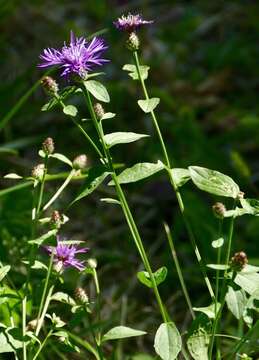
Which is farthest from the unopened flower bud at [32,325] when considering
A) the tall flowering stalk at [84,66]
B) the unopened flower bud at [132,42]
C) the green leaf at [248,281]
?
the unopened flower bud at [132,42]

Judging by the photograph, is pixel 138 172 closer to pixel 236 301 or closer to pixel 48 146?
pixel 48 146

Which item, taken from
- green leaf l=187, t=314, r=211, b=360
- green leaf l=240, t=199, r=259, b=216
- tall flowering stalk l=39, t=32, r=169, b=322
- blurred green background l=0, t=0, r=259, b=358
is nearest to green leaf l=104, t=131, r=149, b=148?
tall flowering stalk l=39, t=32, r=169, b=322

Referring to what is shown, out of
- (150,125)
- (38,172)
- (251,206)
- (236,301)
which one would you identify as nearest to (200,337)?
(236,301)

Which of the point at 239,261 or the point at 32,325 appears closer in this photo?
the point at 239,261

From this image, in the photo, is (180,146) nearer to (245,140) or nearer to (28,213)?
(245,140)

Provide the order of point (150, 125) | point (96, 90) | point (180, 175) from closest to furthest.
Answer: point (96, 90) < point (180, 175) < point (150, 125)

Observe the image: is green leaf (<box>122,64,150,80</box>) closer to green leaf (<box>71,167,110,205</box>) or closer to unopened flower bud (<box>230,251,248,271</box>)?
green leaf (<box>71,167,110,205</box>)

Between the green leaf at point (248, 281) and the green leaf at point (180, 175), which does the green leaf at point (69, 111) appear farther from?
the green leaf at point (248, 281)
